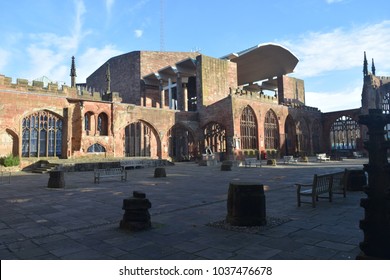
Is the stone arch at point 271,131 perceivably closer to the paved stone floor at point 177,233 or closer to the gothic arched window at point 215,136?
the gothic arched window at point 215,136

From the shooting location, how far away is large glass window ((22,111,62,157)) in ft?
76.2

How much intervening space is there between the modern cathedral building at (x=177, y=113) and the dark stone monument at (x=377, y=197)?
77.5 ft

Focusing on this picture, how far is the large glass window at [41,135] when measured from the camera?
76.2 feet

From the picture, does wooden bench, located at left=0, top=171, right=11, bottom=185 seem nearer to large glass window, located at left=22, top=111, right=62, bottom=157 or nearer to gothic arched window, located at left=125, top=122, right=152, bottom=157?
large glass window, located at left=22, top=111, right=62, bottom=157

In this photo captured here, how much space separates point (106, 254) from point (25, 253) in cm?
119

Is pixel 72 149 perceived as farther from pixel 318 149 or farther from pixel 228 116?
pixel 318 149

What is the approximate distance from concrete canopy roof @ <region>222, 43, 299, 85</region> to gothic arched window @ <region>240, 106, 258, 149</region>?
886cm

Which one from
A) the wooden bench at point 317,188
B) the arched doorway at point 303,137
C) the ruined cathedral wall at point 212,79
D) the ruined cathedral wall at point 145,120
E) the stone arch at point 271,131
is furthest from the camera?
the arched doorway at point 303,137

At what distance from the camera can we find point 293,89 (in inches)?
1773

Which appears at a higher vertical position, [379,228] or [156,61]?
[156,61]

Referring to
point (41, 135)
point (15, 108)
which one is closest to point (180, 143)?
point (41, 135)

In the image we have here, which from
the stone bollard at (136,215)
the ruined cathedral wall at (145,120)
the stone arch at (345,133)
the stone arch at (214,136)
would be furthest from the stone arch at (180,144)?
the stone bollard at (136,215)

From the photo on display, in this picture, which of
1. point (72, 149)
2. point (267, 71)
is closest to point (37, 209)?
point (72, 149)

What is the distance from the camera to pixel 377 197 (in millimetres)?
3301
